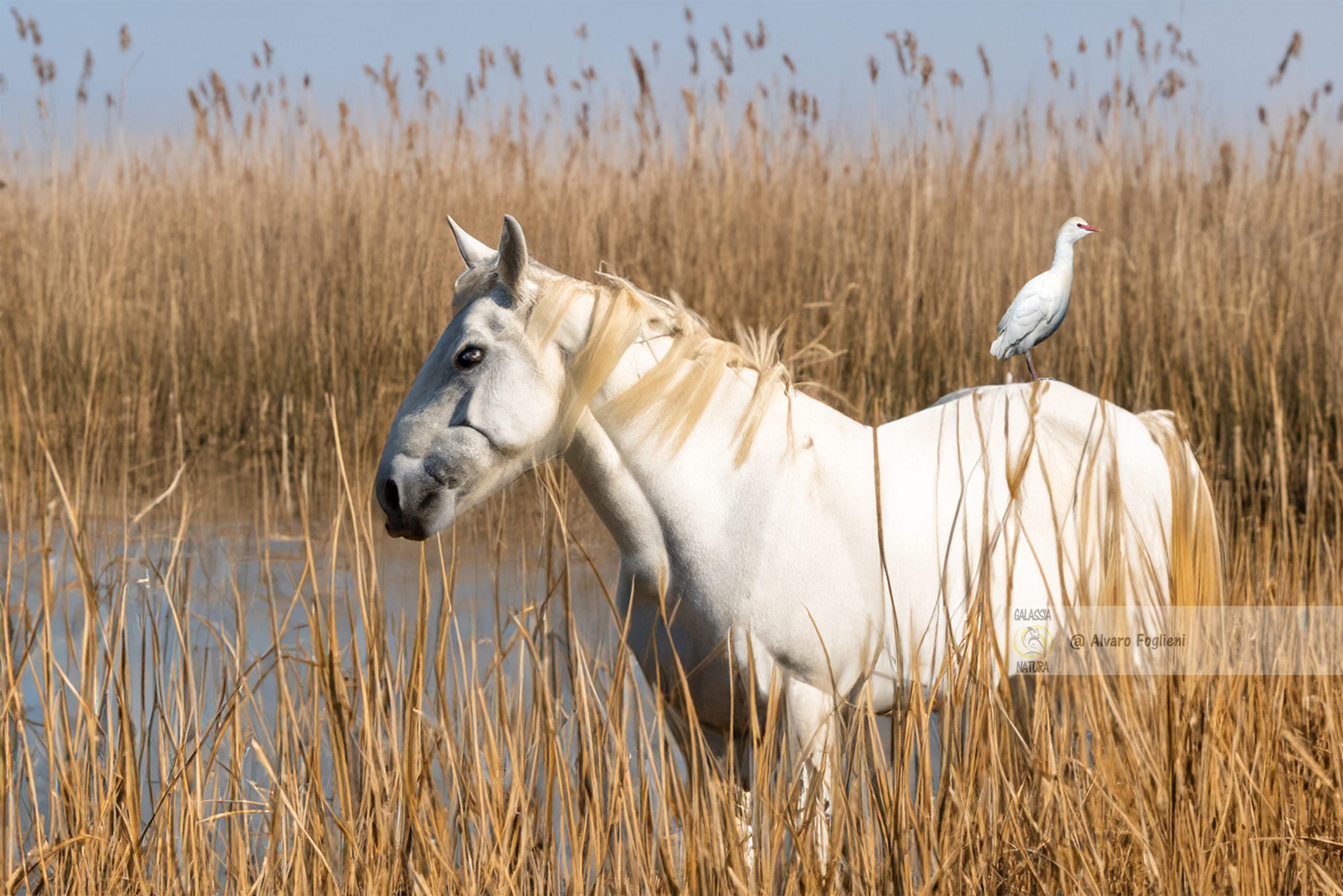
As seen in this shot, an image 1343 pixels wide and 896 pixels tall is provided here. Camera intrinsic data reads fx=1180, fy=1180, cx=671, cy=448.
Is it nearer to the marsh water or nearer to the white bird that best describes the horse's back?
the white bird

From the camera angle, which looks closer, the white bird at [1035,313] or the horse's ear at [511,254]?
the white bird at [1035,313]

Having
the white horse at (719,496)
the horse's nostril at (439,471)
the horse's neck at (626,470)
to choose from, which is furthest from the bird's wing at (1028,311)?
the horse's nostril at (439,471)

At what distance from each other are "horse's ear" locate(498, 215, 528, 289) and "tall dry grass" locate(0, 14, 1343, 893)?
34 centimetres

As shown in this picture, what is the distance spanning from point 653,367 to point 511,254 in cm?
24

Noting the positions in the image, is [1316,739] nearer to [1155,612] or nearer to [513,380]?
[1155,612]

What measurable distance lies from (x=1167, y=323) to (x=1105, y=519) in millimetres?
2664

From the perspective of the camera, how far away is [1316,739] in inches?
75.0

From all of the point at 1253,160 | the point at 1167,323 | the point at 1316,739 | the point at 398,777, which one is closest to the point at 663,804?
the point at 398,777

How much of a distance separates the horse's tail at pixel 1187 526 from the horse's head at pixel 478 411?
0.81 meters

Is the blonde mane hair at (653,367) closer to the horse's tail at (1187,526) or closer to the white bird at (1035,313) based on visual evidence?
the white bird at (1035,313)

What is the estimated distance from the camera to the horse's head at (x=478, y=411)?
149cm

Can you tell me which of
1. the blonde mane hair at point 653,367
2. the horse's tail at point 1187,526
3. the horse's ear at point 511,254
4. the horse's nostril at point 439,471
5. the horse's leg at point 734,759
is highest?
the horse's ear at point 511,254

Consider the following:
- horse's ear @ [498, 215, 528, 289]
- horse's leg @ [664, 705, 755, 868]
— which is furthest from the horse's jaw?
horse's leg @ [664, 705, 755, 868]

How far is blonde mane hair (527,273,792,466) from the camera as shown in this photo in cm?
152
